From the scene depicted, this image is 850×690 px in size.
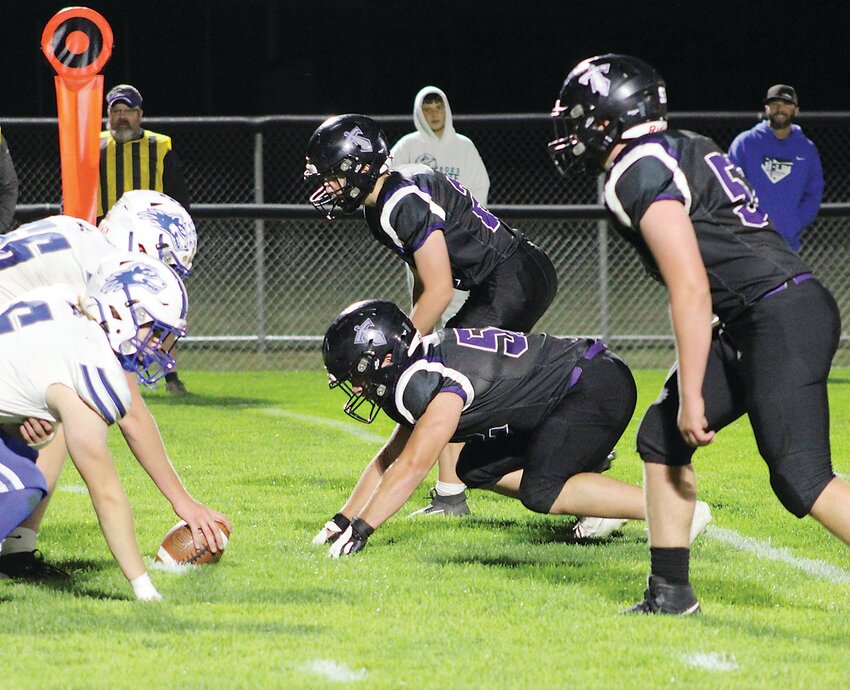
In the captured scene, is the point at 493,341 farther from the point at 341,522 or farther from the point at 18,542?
the point at 18,542

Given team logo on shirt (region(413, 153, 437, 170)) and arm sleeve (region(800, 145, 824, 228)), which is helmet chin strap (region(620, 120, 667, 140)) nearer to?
team logo on shirt (region(413, 153, 437, 170))

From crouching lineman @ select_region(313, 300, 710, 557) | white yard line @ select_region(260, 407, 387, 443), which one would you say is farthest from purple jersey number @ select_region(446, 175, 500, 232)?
white yard line @ select_region(260, 407, 387, 443)

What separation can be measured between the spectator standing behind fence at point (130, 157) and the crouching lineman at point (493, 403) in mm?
4796

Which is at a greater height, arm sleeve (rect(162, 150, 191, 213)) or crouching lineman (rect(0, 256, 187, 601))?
crouching lineman (rect(0, 256, 187, 601))

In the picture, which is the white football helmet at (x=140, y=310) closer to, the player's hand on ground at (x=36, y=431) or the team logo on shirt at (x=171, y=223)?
the player's hand on ground at (x=36, y=431)

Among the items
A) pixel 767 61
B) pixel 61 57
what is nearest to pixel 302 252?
pixel 61 57

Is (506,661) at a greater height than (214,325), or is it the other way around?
(506,661)

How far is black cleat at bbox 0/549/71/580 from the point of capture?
4.43m

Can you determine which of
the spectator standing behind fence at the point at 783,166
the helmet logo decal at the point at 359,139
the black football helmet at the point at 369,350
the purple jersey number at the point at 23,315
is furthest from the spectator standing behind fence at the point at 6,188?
the spectator standing behind fence at the point at 783,166

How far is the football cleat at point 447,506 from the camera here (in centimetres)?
563

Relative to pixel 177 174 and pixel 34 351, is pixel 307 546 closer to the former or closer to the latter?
pixel 34 351

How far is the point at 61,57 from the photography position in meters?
7.64

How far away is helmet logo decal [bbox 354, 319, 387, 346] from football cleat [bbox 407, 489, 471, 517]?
1.28 meters

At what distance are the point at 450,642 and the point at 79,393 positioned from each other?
Answer: 120cm
